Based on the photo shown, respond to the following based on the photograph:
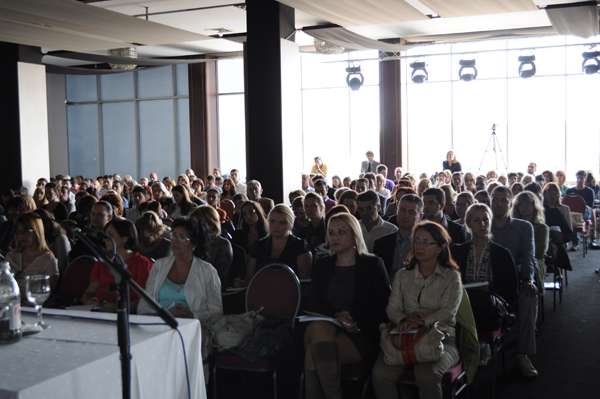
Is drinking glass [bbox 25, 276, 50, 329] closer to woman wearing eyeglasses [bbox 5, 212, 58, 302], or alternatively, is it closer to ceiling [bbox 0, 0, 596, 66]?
woman wearing eyeglasses [bbox 5, 212, 58, 302]

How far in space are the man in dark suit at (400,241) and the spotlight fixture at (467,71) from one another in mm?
Answer: 9652

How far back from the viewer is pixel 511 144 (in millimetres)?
13922

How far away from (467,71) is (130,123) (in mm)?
10337

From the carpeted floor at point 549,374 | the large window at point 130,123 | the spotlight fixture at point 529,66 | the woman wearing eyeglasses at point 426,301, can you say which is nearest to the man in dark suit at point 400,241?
the woman wearing eyeglasses at point 426,301

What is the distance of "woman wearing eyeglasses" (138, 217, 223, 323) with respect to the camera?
10.8 ft

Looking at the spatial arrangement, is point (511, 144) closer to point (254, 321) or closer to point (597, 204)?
point (597, 204)

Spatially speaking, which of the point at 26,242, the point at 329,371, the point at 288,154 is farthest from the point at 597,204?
the point at 26,242

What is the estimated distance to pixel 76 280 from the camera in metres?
3.92

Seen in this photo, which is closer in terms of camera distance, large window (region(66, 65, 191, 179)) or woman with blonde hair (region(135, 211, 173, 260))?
woman with blonde hair (region(135, 211, 173, 260))

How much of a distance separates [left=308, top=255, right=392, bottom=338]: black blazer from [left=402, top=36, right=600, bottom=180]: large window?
416 inches

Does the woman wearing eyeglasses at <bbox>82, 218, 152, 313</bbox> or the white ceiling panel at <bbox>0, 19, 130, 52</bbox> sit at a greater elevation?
the white ceiling panel at <bbox>0, 19, 130, 52</bbox>

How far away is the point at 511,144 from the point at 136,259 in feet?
40.3

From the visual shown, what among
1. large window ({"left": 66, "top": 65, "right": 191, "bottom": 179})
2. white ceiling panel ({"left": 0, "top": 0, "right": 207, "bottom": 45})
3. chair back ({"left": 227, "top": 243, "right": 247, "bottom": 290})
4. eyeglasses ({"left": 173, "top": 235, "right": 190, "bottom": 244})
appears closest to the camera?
eyeglasses ({"left": 173, "top": 235, "right": 190, "bottom": 244})

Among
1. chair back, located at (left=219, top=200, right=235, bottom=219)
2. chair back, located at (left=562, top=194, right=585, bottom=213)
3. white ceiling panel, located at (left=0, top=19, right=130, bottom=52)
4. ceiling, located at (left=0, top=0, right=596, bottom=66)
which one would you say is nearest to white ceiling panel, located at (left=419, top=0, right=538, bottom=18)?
ceiling, located at (left=0, top=0, right=596, bottom=66)
